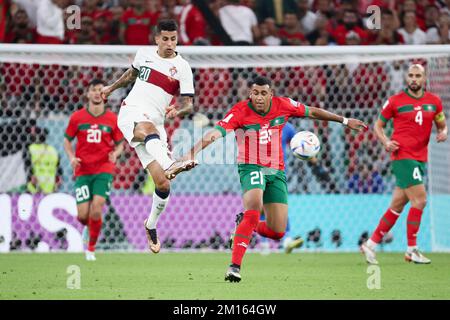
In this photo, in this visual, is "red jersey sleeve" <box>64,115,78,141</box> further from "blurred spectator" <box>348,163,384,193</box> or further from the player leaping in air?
"blurred spectator" <box>348,163,384,193</box>

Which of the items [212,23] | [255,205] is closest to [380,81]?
[212,23]

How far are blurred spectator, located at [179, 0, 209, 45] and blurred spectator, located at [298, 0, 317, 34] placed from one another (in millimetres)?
1724

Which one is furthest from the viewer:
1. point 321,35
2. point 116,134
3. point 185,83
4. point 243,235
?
point 321,35

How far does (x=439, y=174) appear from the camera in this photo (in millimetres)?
14367

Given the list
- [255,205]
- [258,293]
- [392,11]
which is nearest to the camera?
[258,293]

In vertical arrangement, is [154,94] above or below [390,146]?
above

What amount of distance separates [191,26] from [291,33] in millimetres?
1624

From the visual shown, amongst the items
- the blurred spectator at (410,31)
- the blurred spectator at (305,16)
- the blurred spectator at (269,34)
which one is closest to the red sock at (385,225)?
the blurred spectator at (269,34)

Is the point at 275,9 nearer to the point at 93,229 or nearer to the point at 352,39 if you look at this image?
the point at 352,39

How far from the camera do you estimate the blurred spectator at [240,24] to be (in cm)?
1609

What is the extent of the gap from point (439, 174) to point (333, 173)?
1.52m

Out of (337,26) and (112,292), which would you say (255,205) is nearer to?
(112,292)

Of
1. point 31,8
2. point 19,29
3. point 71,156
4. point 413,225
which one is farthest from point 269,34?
point 413,225

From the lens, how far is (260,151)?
30.6 ft
